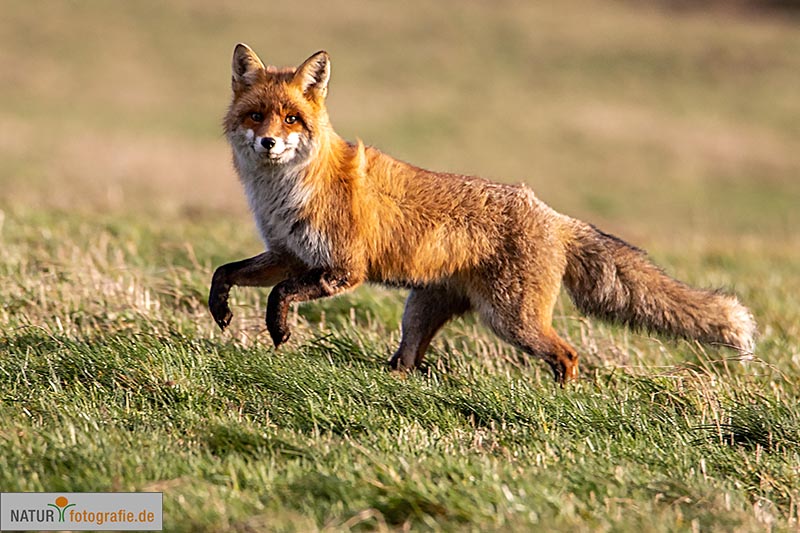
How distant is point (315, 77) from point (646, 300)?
9.61ft

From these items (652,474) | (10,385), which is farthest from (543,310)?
(10,385)

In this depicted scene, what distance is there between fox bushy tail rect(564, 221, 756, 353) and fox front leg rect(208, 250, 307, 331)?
7.03 ft

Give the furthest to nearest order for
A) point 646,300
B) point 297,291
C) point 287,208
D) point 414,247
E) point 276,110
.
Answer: point 646,300, point 414,247, point 287,208, point 297,291, point 276,110

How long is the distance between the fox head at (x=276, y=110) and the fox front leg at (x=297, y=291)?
808mm

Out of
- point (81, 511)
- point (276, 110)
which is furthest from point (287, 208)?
point (81, 511)

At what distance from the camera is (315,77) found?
6645 millimetres

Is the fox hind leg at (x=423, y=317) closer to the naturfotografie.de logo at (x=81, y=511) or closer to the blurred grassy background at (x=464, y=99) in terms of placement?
the naturfotografie.de logo at (x=81, y=511)

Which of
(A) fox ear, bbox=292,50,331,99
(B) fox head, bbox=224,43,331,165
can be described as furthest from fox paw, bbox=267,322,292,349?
(A) fox ear, bbox=292,50,331,99

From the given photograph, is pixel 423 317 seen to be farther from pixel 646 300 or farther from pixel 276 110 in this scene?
pixel 276 110

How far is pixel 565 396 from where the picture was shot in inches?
230

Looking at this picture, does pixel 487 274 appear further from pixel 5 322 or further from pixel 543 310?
pixel 5 322

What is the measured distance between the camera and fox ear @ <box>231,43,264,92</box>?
6598 mm

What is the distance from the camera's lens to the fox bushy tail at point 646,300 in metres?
7.04

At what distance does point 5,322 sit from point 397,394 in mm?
2878
